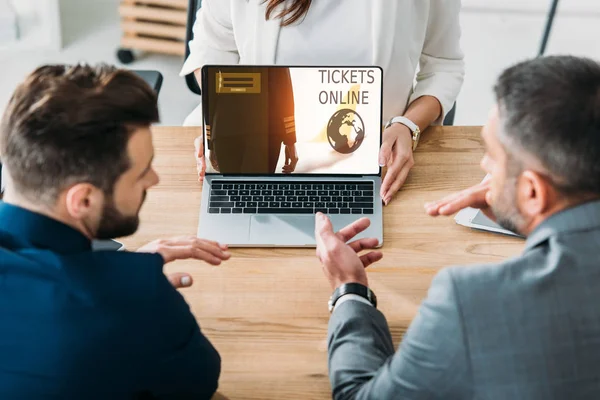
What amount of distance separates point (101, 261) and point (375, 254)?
20.7 inches

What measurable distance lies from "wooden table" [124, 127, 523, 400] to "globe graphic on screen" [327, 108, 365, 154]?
16 cm

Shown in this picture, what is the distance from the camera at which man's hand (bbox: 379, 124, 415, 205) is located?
158 centimetres

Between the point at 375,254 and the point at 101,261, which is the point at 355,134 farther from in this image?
the point at 101,261

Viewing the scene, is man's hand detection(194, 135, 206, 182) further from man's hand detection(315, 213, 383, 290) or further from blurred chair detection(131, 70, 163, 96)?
blurred chair detection(131, 70, 163, 96)

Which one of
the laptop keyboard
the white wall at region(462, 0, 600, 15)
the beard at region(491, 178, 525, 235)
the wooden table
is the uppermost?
the beard at region(491, 178, 525, 235)

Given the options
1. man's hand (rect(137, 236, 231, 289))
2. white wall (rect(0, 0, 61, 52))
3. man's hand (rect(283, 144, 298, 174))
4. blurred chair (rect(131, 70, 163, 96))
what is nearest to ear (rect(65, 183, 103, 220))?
man's hand (rect(137, 236, 231, 289))

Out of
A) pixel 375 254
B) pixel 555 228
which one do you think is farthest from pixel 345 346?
pixel 555 228

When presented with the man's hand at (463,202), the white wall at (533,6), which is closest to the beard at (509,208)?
the man's hand at (463,202)

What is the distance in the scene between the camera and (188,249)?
1345mm

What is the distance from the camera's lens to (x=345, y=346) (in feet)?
3.95

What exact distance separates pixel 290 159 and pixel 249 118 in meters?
0.12

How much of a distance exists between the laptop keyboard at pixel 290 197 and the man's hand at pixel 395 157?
1.6 inches

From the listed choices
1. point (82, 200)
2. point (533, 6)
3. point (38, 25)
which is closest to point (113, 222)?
point (82, 200)

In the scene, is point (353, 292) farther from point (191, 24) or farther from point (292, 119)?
point (191, 24)
